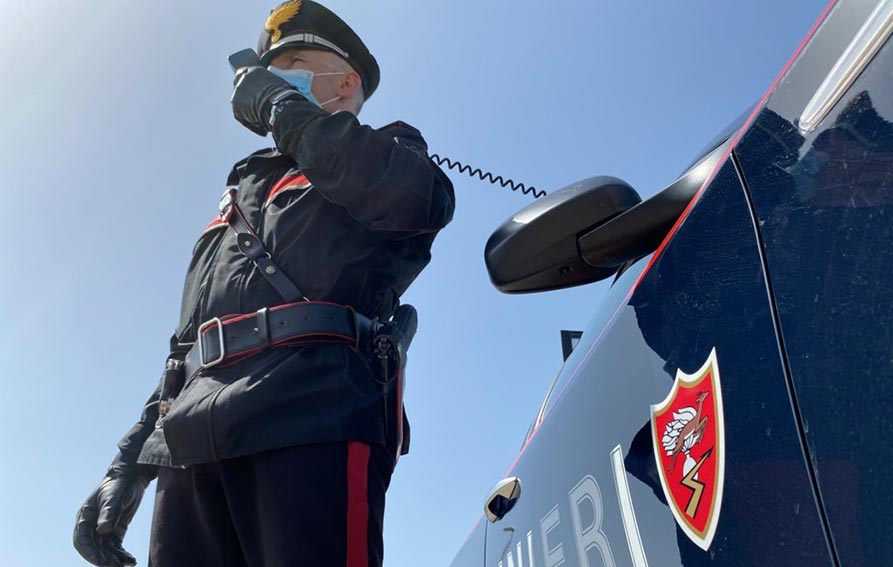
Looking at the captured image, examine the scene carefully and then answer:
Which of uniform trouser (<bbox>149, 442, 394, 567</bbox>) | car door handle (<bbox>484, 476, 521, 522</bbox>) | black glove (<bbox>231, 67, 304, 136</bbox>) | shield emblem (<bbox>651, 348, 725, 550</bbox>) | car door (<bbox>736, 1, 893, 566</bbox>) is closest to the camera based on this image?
car door (<bbox>736, 1, 893, 566</bbox>)

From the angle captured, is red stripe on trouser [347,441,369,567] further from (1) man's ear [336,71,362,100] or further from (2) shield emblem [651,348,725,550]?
(1) man's ear [336,71,362,100]

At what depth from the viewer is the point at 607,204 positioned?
1.16m

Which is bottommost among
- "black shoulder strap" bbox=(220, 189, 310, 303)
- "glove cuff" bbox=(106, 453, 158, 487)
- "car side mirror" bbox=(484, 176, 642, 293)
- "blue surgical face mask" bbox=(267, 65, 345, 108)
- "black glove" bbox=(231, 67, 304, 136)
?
"glove cuff" bbox=(106, 453, 158, 487)

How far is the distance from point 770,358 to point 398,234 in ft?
3.08

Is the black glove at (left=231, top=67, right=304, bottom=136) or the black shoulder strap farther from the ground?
the black glove at (left=231, top=67, right=304, bottom=136)

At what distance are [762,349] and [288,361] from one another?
0.87 m

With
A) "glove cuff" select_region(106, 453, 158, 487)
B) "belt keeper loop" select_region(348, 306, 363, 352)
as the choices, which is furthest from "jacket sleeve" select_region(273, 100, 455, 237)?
"glove cuff" select_region(106, 453, 158, 487)

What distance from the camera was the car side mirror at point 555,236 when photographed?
117cm

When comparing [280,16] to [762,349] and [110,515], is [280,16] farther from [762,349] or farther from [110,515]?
[762,349]

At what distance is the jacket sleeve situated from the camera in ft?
4.93

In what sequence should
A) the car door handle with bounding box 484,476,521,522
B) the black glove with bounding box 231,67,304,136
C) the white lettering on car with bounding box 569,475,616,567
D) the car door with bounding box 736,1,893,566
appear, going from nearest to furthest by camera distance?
the car door with bounding box 736,1,893,566 → the white lettering on car with bounding box 569,475,616,567 → the car door handle with bounding box 484,476,521,522 → the black glove with bounding box 231,67,304,136

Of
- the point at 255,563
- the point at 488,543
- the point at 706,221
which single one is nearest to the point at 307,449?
the point at 255,563

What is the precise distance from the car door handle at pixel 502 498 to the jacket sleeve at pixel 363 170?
1.59 ft

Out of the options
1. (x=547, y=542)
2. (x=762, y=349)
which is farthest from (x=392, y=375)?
(x=762, y=349)
